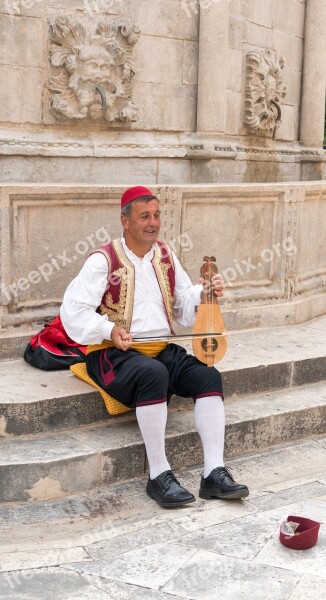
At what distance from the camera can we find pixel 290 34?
8.15 meters

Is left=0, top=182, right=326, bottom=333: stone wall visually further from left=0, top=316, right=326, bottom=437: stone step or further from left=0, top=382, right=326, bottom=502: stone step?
left=0, top=382, right=326, bottom=502: stone step

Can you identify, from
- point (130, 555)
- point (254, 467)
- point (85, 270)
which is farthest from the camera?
point (254, 467)

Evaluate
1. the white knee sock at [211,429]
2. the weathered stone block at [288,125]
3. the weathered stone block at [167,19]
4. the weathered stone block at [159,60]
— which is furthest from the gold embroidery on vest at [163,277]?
the weathered stone block at [288,125]

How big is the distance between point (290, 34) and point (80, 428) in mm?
4854

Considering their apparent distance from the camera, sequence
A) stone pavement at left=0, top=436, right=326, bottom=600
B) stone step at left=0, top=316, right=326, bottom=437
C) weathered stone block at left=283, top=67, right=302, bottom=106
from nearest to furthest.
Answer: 1. stone pavement at left=0, top=436, right=326, bottom=600
2. stone step at left=0, top=316, right=326, bottom=437
3. weathered stone block at left=283, top=67, right=302, bottom=106

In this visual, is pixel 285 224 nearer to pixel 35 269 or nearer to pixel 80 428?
pixel 35 269

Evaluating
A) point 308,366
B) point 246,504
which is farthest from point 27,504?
point 308,366

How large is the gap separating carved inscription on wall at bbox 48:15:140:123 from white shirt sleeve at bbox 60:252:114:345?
7.11 feet

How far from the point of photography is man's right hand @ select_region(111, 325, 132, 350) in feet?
14.5

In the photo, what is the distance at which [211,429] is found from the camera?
179 inches

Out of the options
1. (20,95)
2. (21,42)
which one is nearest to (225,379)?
(20,95)

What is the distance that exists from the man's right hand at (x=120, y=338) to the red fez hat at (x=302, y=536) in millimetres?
1169

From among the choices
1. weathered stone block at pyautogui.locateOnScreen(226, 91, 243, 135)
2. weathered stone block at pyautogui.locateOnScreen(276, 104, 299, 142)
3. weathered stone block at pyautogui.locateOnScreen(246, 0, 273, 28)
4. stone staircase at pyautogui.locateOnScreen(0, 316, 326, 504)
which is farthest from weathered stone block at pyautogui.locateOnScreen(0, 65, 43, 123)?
weathered stone block at pyautogui.locateOnScreen(276, 104, 299, 142)

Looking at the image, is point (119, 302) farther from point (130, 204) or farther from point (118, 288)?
point (130, 204)
